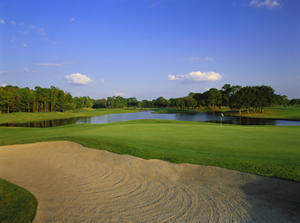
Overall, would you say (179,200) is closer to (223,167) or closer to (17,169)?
(223,167)

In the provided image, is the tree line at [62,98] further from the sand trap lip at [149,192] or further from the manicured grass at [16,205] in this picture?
the manicured grass at [16,205]

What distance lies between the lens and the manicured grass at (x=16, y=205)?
13.5 feet

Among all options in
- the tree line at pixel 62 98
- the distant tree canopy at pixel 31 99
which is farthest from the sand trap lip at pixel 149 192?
Answer: the distant tree canopy at pixel 31 99

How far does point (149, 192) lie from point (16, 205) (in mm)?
3473

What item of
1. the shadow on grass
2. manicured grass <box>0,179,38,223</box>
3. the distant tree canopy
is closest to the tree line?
the distant tree canopy

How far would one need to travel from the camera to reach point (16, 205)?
4.59m

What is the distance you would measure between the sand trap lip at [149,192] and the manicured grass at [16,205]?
0.23 m

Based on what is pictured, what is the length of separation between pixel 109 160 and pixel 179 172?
348 centimetres

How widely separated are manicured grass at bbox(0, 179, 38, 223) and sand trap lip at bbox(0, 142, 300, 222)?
0.23 m

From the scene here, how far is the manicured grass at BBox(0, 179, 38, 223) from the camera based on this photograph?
4109 millimetres

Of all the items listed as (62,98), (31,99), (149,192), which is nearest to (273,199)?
(149,192)

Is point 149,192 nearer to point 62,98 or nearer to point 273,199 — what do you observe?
point 273,199

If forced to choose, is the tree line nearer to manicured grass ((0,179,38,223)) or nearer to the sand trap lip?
the sand trap lip

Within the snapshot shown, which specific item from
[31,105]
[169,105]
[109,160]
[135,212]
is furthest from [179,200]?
[169,105]
